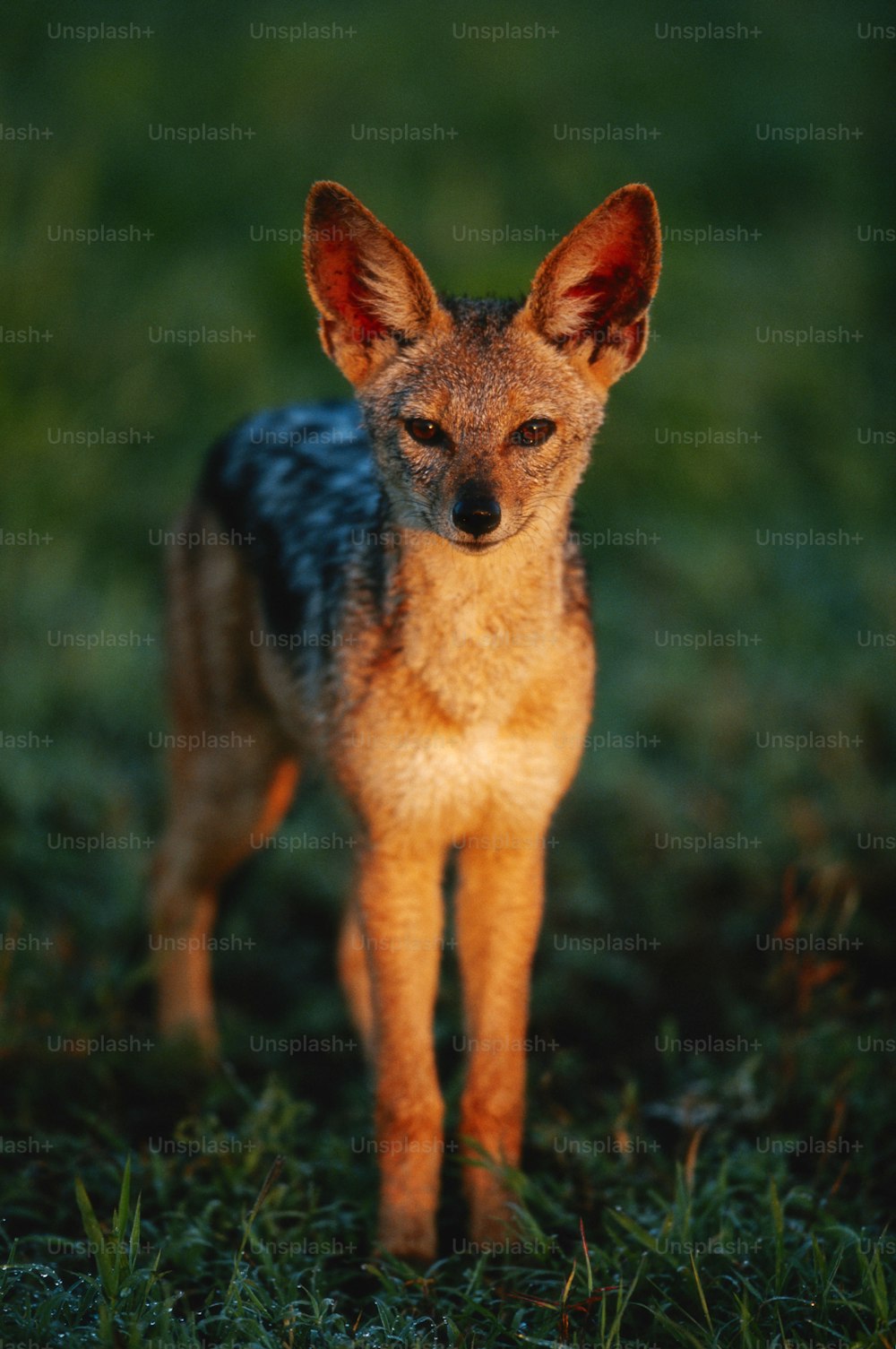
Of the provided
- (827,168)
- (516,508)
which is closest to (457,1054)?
(516,508)

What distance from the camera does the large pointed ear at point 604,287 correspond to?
338cm

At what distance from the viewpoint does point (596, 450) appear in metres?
8.02

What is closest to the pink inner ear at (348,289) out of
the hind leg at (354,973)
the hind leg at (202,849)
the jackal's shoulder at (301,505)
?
the jackal's shoulder at (301,505)

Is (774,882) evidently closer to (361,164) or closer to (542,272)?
(542,272)

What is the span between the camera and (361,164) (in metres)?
10.6

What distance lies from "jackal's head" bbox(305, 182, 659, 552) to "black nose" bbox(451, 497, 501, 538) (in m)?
0.01

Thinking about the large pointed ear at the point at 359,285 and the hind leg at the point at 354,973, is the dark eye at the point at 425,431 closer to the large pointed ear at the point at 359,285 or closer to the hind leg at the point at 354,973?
the large pointed ear at the point at 359,285

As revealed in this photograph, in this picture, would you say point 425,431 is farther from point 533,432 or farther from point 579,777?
point 579,777

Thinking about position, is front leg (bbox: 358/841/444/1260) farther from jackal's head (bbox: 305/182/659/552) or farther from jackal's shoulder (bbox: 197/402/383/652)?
jackal's head (bbox: 305/182/659/552)

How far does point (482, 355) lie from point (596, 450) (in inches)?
182

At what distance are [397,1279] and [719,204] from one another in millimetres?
10215

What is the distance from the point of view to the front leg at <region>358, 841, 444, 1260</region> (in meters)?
3.55

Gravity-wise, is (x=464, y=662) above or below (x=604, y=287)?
below

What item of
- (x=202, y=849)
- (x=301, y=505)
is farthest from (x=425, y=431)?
(x=202, y=849)
